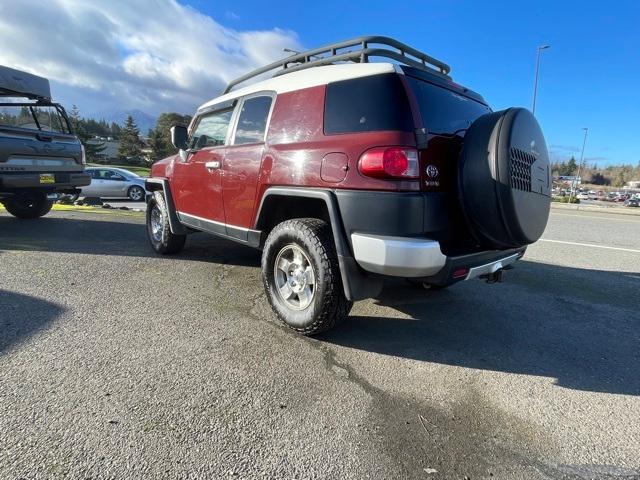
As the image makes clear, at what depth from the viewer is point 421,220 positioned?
97.6 inches

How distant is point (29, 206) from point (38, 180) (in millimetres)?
2013

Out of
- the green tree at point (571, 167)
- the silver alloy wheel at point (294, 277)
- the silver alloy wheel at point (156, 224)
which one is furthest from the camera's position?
the green tree at point (571, 167)

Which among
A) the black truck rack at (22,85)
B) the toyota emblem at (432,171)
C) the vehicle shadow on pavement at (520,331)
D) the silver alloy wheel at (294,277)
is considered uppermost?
the black truck rack at (22,85)

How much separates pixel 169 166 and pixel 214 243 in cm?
173

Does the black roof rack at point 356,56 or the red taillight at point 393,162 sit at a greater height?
the black roof rack at point 356,56

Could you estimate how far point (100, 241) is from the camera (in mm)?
6141

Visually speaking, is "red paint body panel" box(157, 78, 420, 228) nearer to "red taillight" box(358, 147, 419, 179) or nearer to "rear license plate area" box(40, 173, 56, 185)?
"red taillight" box(358, 147, 419, 179)

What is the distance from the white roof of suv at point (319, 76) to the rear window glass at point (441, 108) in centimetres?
24

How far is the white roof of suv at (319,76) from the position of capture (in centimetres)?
269

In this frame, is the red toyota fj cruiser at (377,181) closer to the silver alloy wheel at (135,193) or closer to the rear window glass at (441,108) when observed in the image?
the rear window glass at (441,108)

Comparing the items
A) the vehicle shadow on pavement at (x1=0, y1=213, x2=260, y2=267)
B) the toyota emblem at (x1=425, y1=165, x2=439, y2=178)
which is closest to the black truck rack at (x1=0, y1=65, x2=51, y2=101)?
the vehicle shadow on pavement at (x1=0, y1=213, x2=260, y2=267)

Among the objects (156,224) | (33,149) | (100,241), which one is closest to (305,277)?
(156,224)

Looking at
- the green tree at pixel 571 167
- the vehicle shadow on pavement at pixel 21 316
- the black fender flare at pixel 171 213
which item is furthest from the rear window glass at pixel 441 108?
the green tree at pixel 571 167

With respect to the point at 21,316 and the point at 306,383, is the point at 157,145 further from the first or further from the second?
the point at 306,383
